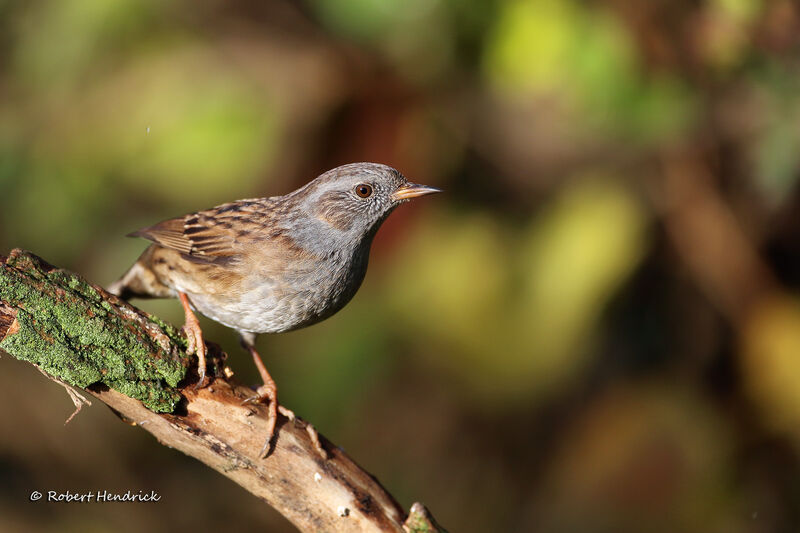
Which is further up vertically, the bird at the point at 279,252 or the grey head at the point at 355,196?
the grey head at the point at 355,196

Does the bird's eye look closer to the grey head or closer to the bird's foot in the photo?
the grey head

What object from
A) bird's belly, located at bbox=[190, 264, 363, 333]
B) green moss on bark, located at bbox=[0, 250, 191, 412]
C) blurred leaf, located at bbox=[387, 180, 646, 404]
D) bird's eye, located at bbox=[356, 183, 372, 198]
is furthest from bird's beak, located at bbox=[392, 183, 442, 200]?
blurred leaf, located at bbox=[387, 180, 646, 404]

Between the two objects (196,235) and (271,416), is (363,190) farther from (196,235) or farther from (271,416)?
(271,416)

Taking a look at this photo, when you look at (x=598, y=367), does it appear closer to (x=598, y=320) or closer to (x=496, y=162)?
(x=598, y=320)

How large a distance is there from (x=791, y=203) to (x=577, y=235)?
5.40ft

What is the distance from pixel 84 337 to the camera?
317 centimetres

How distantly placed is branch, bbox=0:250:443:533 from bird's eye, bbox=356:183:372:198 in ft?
3.13

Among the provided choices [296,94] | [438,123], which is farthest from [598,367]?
[296,94]

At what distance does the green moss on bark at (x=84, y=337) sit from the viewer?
3072 millimetres

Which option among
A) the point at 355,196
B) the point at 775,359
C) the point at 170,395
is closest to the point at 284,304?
the point at 355,196

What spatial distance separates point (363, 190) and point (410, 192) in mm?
211

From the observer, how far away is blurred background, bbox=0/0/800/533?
203 inches

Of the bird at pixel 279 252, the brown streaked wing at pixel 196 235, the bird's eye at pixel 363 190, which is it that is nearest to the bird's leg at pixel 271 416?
the bird at pixel 279 252

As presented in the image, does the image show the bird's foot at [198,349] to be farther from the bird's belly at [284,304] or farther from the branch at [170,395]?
the bird's belly at [284,304]
